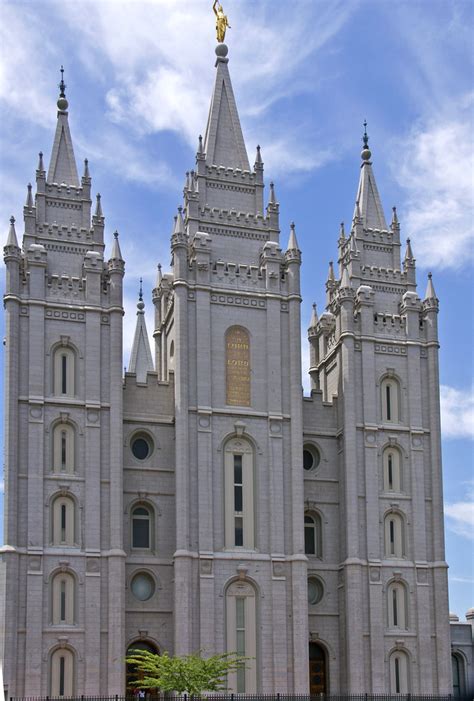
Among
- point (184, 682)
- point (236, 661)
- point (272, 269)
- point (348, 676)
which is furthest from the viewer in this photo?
point (272, 269)

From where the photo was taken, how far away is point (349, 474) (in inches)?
1911

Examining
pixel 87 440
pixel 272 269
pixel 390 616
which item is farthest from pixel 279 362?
pixel 390 616

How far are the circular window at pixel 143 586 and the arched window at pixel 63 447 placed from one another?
5609mm

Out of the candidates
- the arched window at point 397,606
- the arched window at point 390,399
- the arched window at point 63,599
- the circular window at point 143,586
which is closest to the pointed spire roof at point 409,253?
the arched window at point 390,399

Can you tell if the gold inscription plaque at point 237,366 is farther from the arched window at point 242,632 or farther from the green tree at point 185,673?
the green tree at point 185,673

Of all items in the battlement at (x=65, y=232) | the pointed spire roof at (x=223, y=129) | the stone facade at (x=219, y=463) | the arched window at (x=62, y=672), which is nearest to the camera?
the arched window at (x=62, y=672)

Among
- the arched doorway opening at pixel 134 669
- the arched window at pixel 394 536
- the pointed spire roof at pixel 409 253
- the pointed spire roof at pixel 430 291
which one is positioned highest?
the pointed spire roof at pixel 409 253

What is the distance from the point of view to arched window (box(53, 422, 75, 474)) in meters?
44.2

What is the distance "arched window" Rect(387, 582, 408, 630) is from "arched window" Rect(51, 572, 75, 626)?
48.7 feet

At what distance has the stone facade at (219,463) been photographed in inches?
1694

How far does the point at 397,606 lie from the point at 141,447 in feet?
45.9

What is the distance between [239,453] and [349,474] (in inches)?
218

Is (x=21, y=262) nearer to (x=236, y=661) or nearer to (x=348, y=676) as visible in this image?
(x=236, y=661)

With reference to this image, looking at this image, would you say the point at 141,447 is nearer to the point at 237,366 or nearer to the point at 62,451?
the point at 62,451
